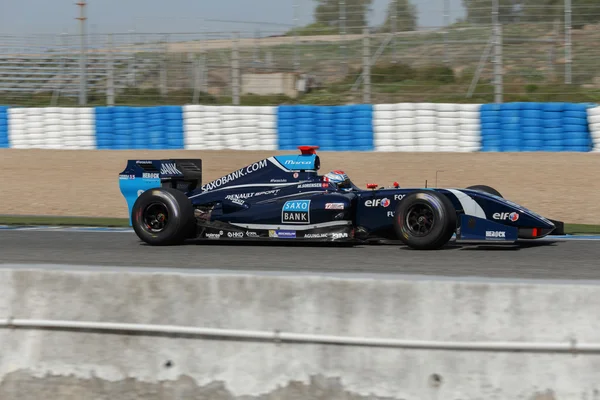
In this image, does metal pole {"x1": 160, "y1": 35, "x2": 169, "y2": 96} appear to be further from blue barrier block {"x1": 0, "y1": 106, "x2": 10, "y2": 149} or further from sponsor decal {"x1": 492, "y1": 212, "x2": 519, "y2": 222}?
sponsor decal {"x1": 492, "y1": 212, "x2": 519, "y2": 222}

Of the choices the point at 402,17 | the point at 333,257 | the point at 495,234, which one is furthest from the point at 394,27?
the point at 333,257

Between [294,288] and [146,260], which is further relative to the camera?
[146,260]

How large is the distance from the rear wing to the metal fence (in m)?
8.71

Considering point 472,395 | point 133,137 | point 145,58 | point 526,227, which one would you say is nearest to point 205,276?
point 472,395

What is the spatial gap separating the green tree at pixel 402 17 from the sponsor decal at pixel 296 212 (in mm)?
11032

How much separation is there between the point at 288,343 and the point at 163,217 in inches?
211

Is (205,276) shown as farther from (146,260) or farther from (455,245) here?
(455,245)

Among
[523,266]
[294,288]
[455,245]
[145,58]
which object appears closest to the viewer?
[294,288]

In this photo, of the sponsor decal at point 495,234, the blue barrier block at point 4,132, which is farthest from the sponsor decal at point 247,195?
the blue barrier block at point 4,132

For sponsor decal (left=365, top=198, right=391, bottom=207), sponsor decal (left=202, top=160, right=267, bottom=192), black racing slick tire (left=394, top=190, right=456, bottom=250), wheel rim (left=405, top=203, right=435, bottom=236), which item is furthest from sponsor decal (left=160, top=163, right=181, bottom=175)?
wheel rim (left=405, top=203, right=435, bottom=236)

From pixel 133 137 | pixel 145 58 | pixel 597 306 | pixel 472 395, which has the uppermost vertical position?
pixel 145 58

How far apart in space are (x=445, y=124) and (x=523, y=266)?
8397mm

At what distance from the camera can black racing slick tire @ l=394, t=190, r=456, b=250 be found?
774 centimetres

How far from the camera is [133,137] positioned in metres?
17.4
